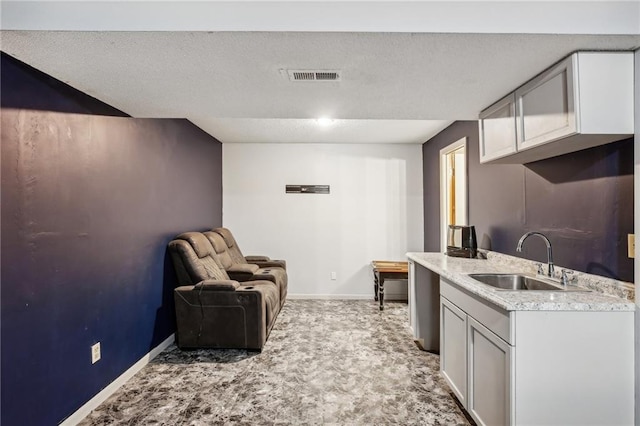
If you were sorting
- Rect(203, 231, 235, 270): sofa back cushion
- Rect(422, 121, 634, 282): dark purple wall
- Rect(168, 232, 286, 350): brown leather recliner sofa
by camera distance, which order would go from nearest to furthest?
1. Rect(422, 121, 634, 282): dark purple wall
2. Rect(168, 232, 286, 350): brown leather recliner sofa
3. Rect(203, 231, 235, 270): sofa back cushion

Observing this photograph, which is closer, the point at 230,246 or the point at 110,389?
the point at 110,389

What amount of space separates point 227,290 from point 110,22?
227cm

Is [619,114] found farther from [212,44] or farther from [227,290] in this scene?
[227,290]

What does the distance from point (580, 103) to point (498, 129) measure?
0.68 metres

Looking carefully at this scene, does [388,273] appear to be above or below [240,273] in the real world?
below

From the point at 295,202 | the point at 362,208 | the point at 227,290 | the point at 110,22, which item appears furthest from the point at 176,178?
the point at 362,208

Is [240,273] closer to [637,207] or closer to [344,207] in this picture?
[344,207]

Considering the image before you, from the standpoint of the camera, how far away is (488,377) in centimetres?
177

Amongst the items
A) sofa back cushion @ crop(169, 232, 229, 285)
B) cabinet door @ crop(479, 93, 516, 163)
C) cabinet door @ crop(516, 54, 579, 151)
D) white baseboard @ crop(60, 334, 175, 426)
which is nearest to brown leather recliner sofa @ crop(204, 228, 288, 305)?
sofa back cushion @ crop(169, 232, 229, 285)

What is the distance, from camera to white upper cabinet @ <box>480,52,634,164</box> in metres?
1.56

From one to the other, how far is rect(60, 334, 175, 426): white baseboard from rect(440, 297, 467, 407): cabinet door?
2.49 m

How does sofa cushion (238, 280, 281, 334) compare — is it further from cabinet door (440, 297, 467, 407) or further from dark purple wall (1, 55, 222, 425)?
cabinet door (440, 297, 467, 407)

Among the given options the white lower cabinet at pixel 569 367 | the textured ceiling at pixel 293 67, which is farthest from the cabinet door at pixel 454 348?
the textured ceiling at pixel 293 67

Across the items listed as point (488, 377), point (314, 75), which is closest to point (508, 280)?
point (488, 377)
